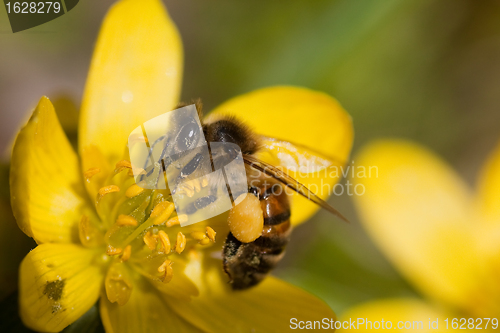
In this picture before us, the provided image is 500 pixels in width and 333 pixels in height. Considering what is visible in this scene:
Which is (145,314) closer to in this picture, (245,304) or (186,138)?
(245,304)

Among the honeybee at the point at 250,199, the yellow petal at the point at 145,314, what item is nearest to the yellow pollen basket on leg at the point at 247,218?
the honeybee at the point at 250,199

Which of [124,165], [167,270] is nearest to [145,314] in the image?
[167,270]

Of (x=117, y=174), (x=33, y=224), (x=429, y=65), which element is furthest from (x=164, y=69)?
(x=429, y=65)

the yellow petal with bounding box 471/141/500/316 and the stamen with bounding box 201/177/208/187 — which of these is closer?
the stamen with bounding box 201/177/208/187

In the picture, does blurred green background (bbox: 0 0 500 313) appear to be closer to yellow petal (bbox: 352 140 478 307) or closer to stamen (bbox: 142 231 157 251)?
yellow petal (bbox: 352 140 478 307)

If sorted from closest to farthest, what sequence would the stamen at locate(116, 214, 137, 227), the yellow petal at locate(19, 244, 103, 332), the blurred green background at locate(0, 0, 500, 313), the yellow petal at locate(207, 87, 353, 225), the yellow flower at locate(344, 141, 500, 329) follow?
1. the yellow petal at locate(19, 244, 103, 332)
2. the stamen at locate(116, 214, 137, 227)
3. the yellow petal at locate(207, 87, 353, 225)
4. the yellow flower at locate(344, 141, 500, 329)
5. the blurred green background at locate(0, 0, 500, 313)

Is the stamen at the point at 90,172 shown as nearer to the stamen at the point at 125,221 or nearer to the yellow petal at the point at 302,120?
the stamen at the point at 125,221

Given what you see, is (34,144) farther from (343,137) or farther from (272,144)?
(343,137)

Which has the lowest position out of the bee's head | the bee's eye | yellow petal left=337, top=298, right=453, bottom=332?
Answer: yellow petal left=337, top=298, right=453, bottom=332

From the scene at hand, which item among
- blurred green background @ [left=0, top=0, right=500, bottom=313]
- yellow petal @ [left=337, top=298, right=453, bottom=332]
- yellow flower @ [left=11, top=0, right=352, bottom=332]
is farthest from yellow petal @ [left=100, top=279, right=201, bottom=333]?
blurred green background @ [left=0, top=0, right=500, bottom=313]
